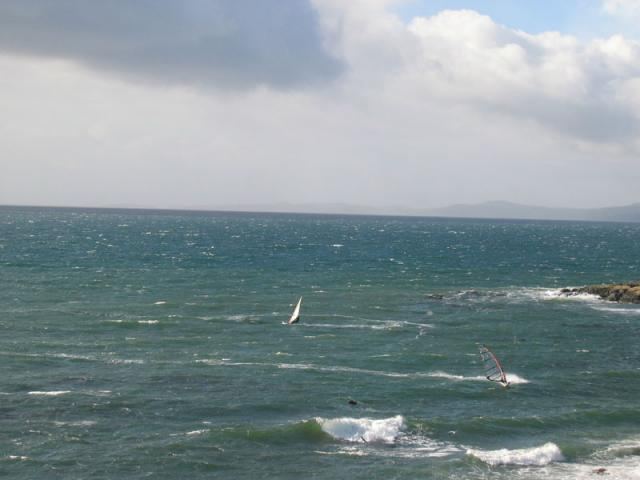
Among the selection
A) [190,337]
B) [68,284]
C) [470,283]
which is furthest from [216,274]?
[190,337]

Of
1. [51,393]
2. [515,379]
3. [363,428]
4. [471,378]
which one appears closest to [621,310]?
[515,379]

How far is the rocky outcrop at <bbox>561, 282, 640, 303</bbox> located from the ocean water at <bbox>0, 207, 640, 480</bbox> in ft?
11.2

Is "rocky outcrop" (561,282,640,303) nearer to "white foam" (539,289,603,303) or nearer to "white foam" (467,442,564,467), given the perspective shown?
"white foam" (539,289,603,303)

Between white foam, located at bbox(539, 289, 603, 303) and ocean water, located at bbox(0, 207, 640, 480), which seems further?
white foam, located at bbox(539, 289, 603, 303)

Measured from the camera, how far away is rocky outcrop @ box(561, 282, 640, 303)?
3497 inches

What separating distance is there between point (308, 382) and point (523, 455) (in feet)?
54.9

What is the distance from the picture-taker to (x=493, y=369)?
52.5 meters

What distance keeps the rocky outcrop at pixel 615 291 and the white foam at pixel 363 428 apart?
59019mm

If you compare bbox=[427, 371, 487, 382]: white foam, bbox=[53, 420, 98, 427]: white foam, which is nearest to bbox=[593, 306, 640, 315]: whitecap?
bbox=[427, 371, 487, 382]: white foam

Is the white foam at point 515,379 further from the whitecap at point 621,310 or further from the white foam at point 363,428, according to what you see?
the whitecap at point 621,310

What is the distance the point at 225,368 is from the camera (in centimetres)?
5122

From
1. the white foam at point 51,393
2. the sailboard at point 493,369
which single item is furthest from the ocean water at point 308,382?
the sailboard at point 493,369

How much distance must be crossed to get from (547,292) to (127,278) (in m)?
59.2

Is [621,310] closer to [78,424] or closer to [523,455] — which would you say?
[523,455]
